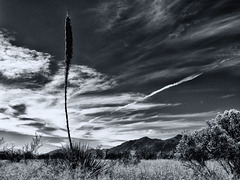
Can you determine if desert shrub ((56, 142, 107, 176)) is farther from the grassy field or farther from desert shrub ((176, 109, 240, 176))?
desert shrub ((176, 109, 240, 176))

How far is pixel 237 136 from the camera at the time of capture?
35.4ft

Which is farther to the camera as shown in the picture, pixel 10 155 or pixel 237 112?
pixel 10 155

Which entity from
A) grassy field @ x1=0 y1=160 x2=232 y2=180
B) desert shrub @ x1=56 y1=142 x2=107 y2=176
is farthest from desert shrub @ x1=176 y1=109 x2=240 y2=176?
desert shrub @ x1=56 y1=142 x2=107 y2=176

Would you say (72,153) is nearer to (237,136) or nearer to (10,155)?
(237,136)

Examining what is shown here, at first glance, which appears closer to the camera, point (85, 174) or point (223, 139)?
point (85, 174)

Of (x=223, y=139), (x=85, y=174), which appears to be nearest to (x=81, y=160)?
(x=85, y=174)

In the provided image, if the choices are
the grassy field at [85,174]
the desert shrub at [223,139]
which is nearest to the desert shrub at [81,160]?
the grassy field at [85,174]

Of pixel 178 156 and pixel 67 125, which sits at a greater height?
pixel 67 125

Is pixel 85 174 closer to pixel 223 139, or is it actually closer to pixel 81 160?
pixel 81 160

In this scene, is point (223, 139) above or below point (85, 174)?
above

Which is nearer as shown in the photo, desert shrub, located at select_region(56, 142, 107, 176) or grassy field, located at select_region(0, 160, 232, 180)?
grassy field, located at select_region(0, 160, 232, 180)

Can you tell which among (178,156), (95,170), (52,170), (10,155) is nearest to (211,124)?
(178,156)

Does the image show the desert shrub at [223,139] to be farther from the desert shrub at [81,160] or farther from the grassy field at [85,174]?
the desert shrub at [81,160]

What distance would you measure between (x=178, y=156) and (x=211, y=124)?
12.3ft
